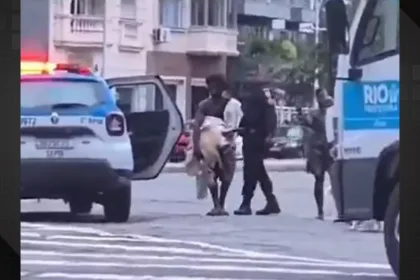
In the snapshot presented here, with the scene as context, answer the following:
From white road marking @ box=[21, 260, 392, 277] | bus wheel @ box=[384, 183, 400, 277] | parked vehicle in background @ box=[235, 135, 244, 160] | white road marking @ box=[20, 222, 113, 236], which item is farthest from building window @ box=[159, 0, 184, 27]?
bus wheel @ box=[384, 183, 400, 277]

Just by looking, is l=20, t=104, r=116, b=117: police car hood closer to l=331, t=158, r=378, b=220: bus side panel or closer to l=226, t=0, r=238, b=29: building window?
l=226, t=0, r=238, b=29: building window

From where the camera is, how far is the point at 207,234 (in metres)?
6.95

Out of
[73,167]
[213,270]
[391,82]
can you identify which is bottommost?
[213,270]

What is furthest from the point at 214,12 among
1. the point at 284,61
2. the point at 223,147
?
the point at 223,147

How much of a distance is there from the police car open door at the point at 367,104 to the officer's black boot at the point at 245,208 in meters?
0.45

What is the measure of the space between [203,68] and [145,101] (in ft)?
1.08

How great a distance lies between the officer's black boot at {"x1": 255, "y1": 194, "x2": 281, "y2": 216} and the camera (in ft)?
22.8
